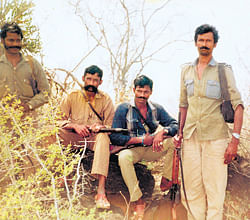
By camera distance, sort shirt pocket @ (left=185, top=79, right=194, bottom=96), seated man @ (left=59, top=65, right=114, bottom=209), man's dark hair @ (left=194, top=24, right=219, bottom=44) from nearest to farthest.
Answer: man's dark hair @ (left=194, top=24, right=219, bottom=44)
shirt pocket @ (left=185, top=79, right=194, bottom=96)
seated man @ (left=59, top=65, right=114, bottom=209)

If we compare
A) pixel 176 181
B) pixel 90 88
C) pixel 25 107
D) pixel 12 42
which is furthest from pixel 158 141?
pixel 12 42

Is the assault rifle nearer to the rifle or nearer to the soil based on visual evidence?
the rifle

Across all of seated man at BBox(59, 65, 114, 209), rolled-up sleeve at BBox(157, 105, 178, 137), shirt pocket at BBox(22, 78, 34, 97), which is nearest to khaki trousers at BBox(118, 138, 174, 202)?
rolled-up sleeve at BBox(157, 105, 178, 137)

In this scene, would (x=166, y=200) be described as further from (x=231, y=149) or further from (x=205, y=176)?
(x=231, y=149)

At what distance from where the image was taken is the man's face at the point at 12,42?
3734 millimetres

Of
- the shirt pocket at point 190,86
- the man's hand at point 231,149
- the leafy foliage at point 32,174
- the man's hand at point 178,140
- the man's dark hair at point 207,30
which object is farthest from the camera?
the man's hand at point 178,140

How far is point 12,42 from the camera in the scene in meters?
3.75

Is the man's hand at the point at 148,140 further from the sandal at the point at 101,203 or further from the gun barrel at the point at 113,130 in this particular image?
the sandal at the point at 101,203

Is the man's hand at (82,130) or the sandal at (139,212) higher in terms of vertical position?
the man's hand at (82,130)

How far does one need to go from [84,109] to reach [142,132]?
3.05 ft

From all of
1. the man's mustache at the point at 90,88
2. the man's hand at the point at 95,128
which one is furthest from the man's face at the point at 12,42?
the man's hand at the point at 95,128

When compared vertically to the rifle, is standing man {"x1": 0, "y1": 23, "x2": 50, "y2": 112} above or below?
above

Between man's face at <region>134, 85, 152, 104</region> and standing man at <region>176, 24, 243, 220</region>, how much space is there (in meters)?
0.74

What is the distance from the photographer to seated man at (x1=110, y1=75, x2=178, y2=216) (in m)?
3.71
